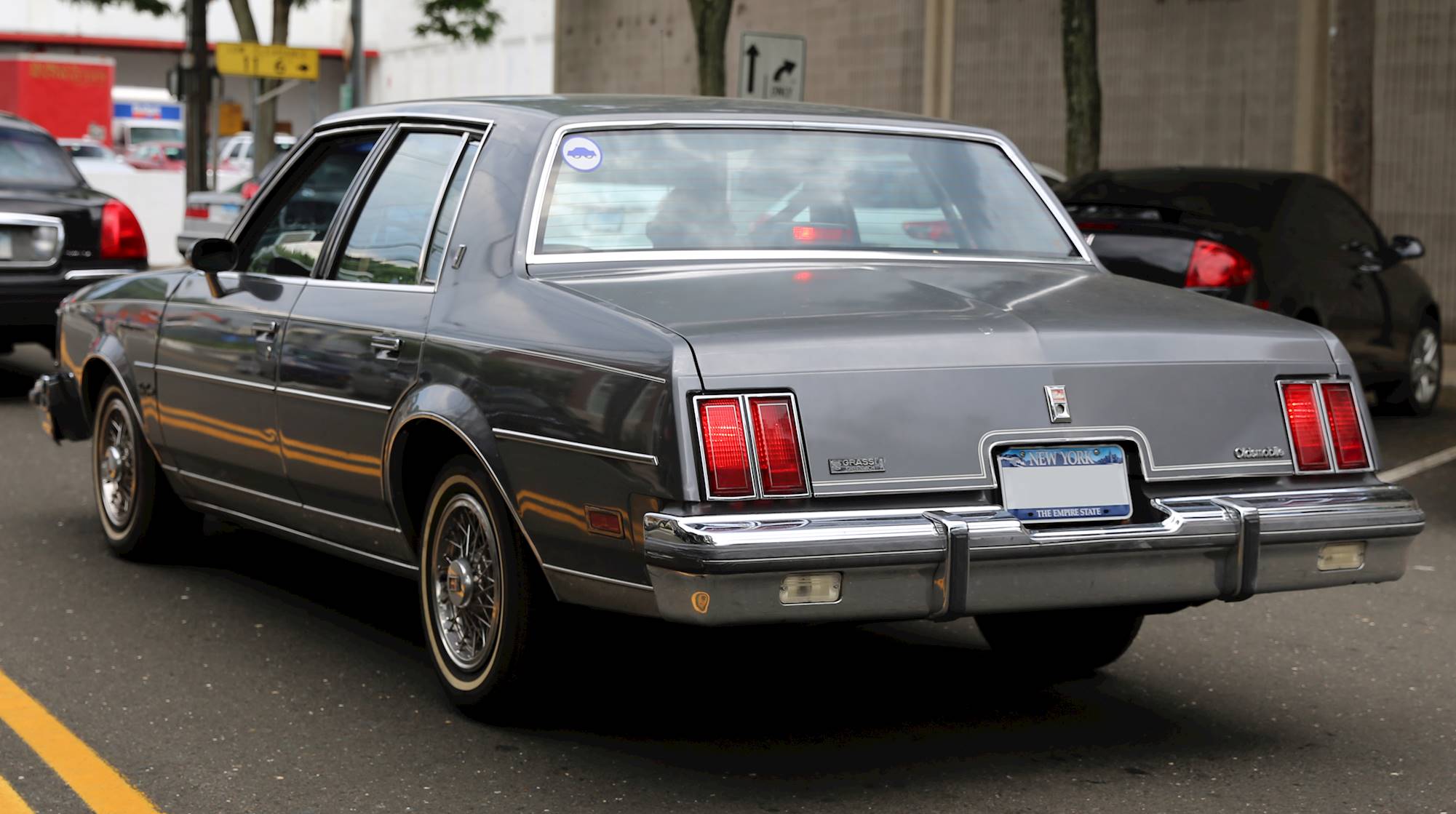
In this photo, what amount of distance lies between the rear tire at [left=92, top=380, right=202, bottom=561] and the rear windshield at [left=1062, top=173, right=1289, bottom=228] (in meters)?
6.14

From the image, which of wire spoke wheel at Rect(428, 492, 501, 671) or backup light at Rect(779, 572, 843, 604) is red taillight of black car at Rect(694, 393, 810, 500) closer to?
backup light at Rect(779, 572, 843, 604)

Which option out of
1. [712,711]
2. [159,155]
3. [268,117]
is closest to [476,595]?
[712,711]

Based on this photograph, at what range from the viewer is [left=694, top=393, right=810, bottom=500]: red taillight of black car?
427 centimetres

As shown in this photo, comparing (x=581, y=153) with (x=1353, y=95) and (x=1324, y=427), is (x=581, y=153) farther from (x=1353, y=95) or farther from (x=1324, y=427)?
(x=1353, y=95)

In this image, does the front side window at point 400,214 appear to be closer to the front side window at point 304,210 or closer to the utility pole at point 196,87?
the front side window at point 304,210

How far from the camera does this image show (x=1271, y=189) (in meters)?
12.3

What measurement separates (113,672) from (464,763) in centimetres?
145

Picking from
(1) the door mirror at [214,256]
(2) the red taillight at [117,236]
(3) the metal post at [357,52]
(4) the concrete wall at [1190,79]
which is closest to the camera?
(1) the door mirror at [214,256]

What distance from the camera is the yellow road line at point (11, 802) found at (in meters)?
4.42

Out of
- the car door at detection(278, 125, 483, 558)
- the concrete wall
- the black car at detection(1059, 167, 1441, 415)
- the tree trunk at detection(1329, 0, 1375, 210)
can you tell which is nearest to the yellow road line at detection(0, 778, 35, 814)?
the car door at detection(278, 125, 483, 558)

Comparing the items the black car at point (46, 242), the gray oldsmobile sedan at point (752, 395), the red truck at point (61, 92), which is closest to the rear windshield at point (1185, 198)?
the black car at point (46, 242)

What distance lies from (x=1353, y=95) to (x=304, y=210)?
1163 cm

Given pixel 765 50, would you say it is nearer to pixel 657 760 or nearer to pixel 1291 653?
pixel 1291 653

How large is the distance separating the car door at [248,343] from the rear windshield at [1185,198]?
20.5ft
